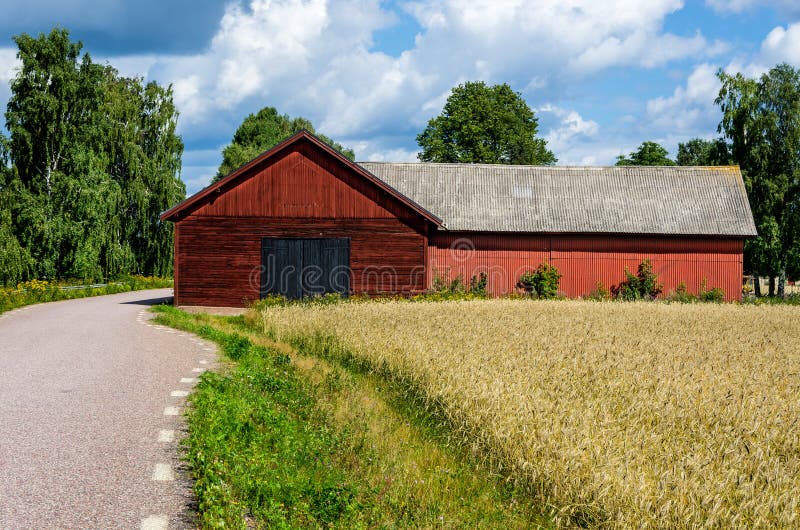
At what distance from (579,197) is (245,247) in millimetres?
15936

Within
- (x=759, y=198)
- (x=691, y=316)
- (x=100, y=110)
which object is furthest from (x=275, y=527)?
(x=759, y=198)

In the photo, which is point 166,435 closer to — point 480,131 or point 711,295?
point 711,295

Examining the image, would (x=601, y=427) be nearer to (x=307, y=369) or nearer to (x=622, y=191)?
(x=307, y=369)

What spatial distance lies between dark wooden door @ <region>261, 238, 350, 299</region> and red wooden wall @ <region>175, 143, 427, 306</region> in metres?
0.28

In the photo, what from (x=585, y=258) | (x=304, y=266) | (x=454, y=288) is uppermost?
(x=585, y=258)

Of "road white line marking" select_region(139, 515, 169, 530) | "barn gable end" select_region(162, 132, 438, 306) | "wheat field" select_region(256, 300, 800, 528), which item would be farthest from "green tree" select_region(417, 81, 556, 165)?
"road white line marking" select_region(139, 515, 169, 530)

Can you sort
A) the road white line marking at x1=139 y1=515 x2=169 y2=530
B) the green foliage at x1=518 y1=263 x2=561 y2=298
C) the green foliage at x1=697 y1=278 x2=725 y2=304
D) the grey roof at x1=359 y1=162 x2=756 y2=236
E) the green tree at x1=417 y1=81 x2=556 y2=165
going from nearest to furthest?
the road white line marking at x1=139 y1=515 x2=169 y2=530 → the green foliage at x1=697 y1=278 x2=725 y2=304 → the green foliage at x1=518 y1=263 x2=561 y2=298 → the grey roof at x1=359 y1=162 x2=756 y2=236 → the green tree at x1=417 y1=81 x2=556 y2=165

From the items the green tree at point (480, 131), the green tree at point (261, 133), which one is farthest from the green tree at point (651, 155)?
the green tree at point (261, 133)

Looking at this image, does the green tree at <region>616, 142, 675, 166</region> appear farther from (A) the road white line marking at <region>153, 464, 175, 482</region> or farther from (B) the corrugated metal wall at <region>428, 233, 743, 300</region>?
(A) the road white line marking at <region>153, 464, 175, 482</region>

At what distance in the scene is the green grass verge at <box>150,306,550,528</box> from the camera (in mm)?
5789

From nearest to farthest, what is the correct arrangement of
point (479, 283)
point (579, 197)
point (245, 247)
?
point (245, 247)
point (479, 283)
point (579, 197)

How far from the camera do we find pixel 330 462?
23.7 feet

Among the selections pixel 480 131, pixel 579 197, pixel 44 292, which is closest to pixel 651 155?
pixel 480 131

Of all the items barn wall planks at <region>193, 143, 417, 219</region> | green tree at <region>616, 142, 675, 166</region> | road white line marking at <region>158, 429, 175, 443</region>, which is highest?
green tree at <region>616, 142, 675, 166</region>
